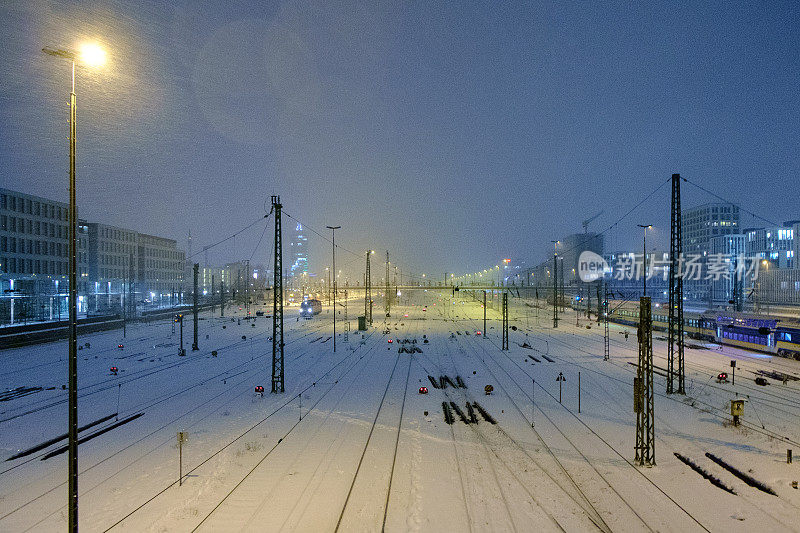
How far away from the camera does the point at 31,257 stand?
6197 cm

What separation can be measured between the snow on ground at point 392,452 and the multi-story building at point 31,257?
90.8 ft

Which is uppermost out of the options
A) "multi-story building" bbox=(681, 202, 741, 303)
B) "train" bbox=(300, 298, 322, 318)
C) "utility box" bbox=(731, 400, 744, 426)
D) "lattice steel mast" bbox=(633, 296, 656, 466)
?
"multi-story building" bbox=(681, 202, 741, 303)

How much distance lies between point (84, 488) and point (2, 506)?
7.30ft

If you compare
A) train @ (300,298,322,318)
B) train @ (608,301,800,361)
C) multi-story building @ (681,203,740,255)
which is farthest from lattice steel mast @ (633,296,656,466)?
multi-story building @ (681,203,740,255)

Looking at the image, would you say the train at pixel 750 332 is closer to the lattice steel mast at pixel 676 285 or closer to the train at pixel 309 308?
the lattice steel mast at pixel 676 285

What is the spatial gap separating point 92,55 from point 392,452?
58.2 feet

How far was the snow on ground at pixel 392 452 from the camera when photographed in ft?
44.3

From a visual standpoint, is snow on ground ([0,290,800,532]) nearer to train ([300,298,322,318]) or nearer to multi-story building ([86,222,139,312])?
train ([300,298,322,318])

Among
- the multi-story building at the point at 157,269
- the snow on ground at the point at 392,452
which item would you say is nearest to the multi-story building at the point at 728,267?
the snow on ground at the point at 392,452

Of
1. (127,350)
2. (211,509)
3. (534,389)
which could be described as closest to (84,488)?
A: (211,509)

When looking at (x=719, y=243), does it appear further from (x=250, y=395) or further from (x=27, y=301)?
(x=27, y=301)

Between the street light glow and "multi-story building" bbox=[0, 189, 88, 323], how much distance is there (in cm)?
6365

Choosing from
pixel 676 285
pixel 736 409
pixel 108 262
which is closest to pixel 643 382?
pixel 736 409

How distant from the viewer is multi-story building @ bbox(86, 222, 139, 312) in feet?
281
